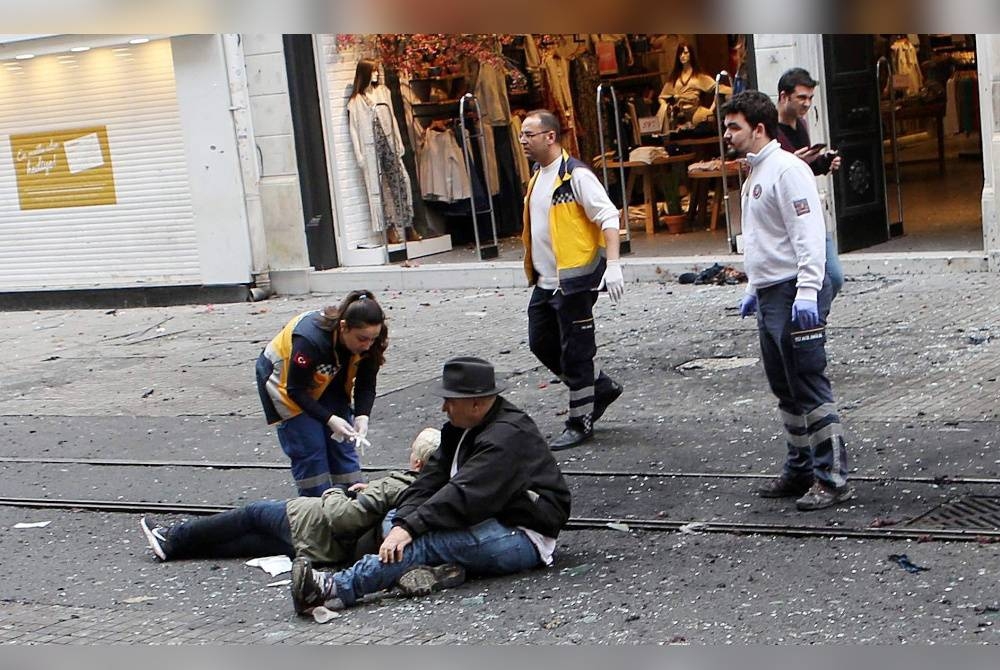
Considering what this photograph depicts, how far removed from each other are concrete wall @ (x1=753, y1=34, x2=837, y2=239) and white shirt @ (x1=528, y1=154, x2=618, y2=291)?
5525mm

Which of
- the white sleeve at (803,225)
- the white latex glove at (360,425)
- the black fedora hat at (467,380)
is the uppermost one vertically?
the white sleeve at (803,225)

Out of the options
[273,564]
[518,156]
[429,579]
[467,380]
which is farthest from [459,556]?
[518,156]

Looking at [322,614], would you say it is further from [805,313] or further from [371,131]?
[371,131]

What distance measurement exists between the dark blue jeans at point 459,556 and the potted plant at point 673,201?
412 inches

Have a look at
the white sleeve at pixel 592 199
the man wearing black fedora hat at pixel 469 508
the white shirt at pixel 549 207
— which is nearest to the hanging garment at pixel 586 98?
the white shirt at pixel 549 207

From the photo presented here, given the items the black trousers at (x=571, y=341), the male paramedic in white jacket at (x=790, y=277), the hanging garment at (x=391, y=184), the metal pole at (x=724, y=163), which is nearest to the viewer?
the male paramedic in white jacket at (x=790, y=277)

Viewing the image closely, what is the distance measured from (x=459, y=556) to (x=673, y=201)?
10.8 m

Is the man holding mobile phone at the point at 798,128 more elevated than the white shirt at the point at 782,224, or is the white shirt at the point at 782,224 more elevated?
the man holding mobile phone at the point at 798,128

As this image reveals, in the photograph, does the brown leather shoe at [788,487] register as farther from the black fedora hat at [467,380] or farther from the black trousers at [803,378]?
the black fedora hat at [467,380]

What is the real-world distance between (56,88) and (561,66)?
611cm

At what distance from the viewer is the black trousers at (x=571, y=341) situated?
8.07 meters

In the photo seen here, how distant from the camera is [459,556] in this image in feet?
19.2

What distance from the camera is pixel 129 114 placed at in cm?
1678

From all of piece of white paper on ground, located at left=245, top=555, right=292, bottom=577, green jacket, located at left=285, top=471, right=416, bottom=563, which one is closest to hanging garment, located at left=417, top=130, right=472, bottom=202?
piece of white paper on ground, located at left=245, top=555, right=292, bottom=577
